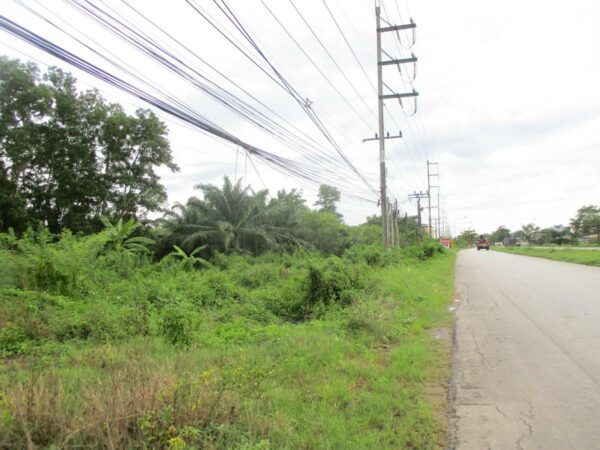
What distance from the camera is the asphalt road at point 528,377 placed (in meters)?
3.78

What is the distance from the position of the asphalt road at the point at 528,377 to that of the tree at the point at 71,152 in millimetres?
23340

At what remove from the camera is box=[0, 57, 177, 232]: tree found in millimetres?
22984

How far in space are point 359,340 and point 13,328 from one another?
5.54 metres

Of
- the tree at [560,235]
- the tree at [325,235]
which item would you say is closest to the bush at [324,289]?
the tree at [325,235]

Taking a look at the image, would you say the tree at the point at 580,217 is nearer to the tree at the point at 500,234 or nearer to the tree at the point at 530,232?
the tree at the point at 530,232

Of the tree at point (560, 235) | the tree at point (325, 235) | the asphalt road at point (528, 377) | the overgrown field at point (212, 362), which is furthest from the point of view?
the tree at point (560, 235)

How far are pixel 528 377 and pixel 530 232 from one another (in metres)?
111

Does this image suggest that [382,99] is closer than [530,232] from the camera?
Yes

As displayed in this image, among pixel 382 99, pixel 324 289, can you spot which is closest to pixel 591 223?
pixel 382 99

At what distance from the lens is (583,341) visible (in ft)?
22.2

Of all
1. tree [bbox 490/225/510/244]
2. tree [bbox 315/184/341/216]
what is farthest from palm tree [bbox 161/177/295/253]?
tree [bbox 490/225/510/244]

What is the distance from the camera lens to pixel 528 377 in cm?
528

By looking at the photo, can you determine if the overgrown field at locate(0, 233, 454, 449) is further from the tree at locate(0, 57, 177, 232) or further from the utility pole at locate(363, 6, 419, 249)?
the tree at locate(0, 57, 177, 232)

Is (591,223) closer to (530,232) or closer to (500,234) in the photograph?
(530,232)
